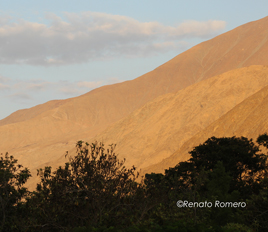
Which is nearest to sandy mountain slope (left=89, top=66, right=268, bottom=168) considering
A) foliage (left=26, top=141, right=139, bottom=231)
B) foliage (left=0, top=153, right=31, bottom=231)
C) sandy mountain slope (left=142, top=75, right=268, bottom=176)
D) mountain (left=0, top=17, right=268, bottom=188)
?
sandy mountain slope (left=142, top=75, right=268, bottom=176)

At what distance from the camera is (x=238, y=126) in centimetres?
5606

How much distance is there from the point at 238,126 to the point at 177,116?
2443cm

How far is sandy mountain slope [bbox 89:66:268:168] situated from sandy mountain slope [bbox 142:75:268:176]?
976 centimetres

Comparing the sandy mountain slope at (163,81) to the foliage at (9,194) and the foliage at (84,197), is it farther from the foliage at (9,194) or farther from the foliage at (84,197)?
the foliage at (84,197)

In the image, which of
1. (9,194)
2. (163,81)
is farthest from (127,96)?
(9,194)

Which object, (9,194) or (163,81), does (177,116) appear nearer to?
(9,194)

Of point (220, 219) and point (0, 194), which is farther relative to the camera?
point (220, 219)

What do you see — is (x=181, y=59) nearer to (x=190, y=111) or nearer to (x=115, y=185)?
(x=190, y=111)

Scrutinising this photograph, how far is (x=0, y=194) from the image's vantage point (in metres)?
14.0

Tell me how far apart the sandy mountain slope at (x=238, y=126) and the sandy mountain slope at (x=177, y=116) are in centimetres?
976

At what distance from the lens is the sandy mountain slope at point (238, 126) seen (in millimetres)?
52787

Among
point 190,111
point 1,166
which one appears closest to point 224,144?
point 1,166

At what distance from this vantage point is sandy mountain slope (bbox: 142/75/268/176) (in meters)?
52.8

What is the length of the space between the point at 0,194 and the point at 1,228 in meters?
1.60
